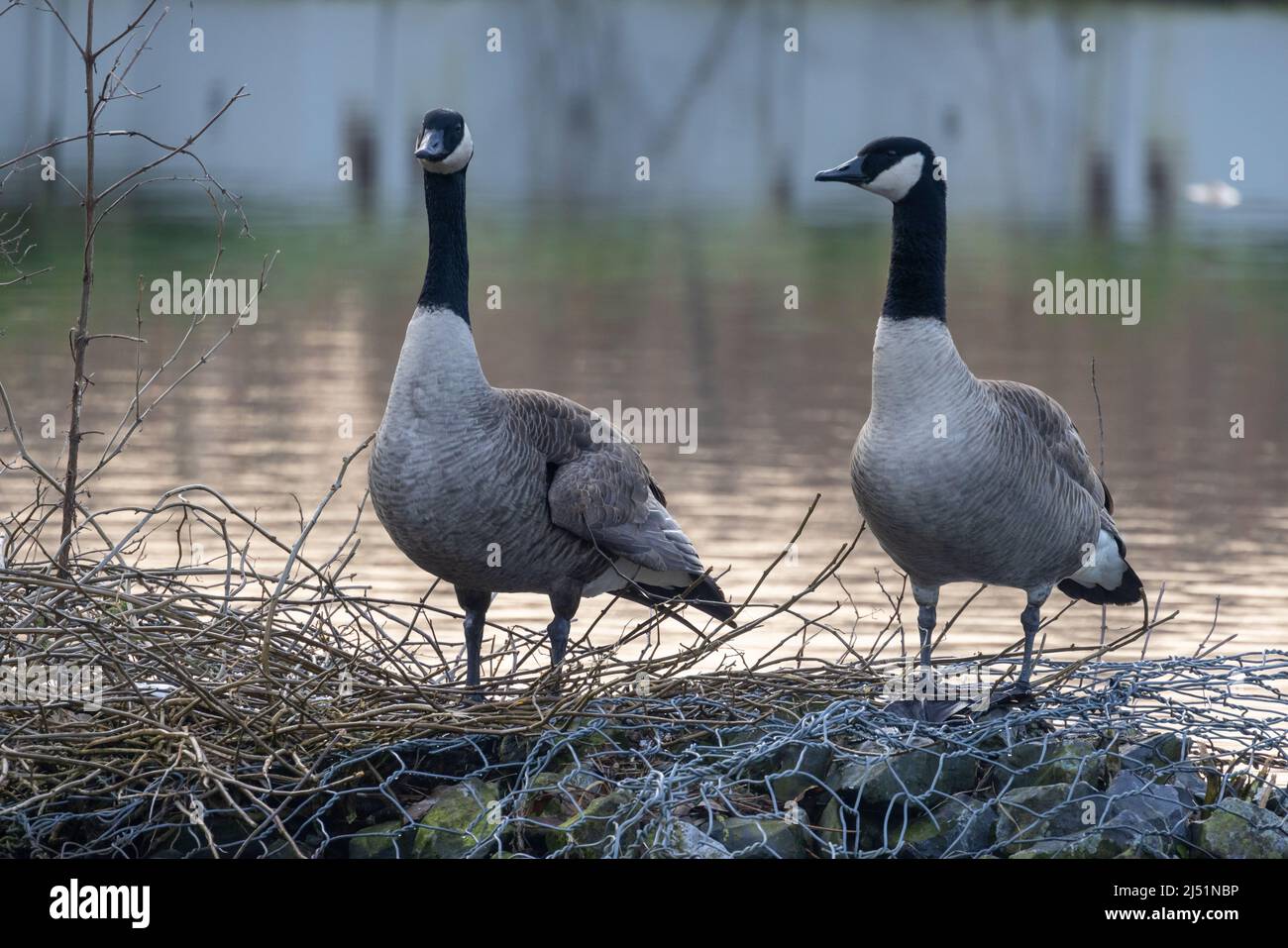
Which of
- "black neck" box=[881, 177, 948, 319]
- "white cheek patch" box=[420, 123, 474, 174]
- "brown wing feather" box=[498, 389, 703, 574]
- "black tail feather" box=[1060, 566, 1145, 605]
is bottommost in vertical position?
"black tail feather" box=[1060, 566, 1145, 605]

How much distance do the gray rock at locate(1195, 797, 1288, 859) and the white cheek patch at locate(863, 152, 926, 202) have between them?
2464mm

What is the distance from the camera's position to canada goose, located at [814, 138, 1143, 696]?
5.69 meters

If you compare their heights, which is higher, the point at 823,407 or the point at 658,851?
the point at 823,407

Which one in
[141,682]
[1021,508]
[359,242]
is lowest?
[141,682]

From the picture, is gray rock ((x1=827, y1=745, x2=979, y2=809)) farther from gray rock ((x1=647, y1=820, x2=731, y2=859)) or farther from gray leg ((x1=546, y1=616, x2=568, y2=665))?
gray leg ((x1=546, y1=616, x2=568, y2=665))

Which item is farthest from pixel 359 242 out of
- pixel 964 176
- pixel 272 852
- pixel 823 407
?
pixel 272 852

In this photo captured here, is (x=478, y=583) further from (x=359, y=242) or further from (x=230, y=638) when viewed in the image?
(x=359, y=242)

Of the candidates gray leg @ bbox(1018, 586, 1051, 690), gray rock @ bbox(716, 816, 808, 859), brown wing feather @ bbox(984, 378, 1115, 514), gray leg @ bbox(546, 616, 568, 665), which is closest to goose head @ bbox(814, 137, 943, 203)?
brown wing feather @ bbox(984, 378, 1115, 514)

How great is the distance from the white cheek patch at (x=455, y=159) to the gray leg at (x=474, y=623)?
160cm

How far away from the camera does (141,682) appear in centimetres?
544

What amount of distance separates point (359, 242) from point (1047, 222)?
1388cm

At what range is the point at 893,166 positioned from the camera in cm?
601

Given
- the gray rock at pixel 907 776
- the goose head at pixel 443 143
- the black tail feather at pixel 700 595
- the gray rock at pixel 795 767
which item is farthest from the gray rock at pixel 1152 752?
the goose head at pixel 443 143

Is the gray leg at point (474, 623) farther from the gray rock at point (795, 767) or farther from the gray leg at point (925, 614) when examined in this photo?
the gray leg at point (925, 614)
